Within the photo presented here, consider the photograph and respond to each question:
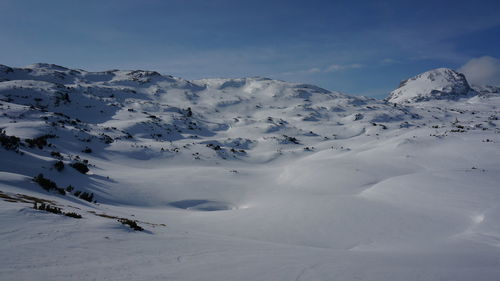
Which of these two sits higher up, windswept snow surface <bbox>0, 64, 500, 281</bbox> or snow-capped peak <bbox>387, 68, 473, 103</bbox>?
snow-capped peak <bbox>387, 68, 473, 103</bbox>

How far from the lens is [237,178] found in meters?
22.1

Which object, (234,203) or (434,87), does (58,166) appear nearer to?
(234,203)

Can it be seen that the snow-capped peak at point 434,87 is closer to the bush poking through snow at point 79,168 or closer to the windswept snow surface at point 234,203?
the windswept snow surface at point 234,203

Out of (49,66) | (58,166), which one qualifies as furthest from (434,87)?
(49,66)

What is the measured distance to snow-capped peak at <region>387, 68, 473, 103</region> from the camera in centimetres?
12399

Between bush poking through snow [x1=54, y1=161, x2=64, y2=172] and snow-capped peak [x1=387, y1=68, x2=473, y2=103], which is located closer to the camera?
bush poking through snow [x1=54, y1=161, x2=64, y2=172]

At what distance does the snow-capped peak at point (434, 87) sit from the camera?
12399 centimetres

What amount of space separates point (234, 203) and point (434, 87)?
493ft

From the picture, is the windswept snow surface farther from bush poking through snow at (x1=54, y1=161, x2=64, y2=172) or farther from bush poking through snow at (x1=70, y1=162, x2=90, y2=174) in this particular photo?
bush poking through snow at (x1=70, y1=162, x2=90, y2=174)

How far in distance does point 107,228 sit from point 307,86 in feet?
298

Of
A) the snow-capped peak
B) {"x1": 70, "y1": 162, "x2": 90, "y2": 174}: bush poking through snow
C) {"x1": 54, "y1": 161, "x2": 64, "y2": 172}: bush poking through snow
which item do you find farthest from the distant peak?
the snow-capped peak

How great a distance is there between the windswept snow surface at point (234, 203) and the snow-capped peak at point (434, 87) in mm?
100026

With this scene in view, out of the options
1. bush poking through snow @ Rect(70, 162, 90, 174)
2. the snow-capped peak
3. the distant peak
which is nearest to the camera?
bush poking through snow @ Rect(70, 162, 90, 174)

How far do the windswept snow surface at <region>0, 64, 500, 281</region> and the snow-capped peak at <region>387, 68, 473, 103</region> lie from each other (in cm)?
10003
